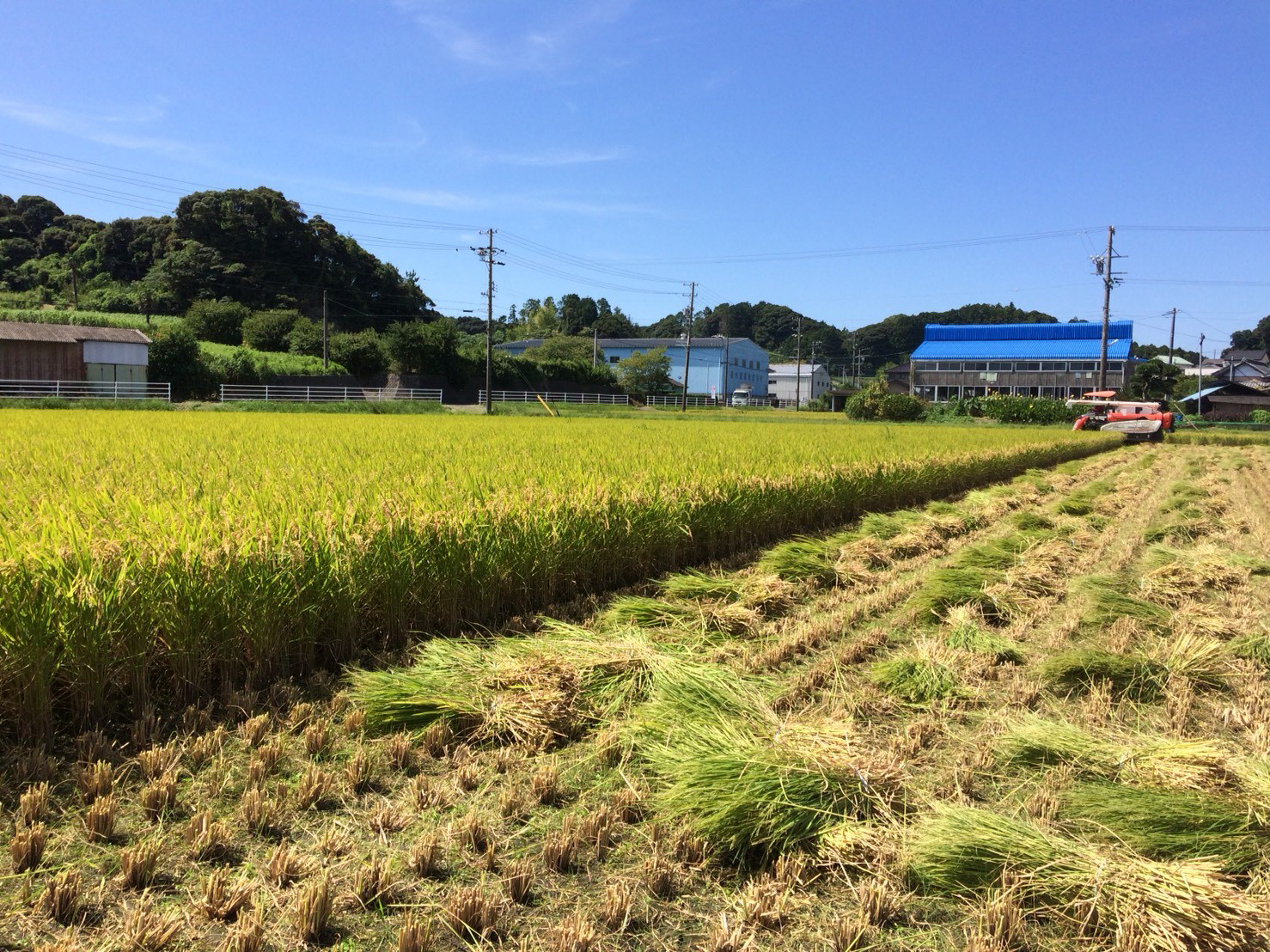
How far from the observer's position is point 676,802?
2.63 metres

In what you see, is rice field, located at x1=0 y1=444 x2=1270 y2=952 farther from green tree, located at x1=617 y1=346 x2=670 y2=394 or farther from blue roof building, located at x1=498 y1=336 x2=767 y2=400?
blue roof building, located at x1=498 y1=336 x2=767 y2=400

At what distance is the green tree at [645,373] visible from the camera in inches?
2484

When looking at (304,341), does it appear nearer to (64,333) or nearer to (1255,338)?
(64,333)

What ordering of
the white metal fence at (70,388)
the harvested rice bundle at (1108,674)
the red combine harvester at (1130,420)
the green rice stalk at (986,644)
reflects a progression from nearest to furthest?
the harvested rice bundle at (1108,674) → the green rice stalk at (986,644) → the red combine harvester at (1130,420) → the white metal fence at (70,388)

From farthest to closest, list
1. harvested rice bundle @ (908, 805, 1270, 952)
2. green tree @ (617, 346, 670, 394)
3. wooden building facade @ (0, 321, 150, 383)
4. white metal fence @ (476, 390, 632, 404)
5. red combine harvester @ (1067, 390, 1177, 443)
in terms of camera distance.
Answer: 1. green tree @ (617, 346, 670, 394)
2. white metal fence @ (476, 390, 632, 404)
3. wooden building facade @ (0, 321, 150, 383)
4. red combine harvester @ (1067, 390, 1177, 443)
5. harvested rice bundle @ (908, 805, 1270, 952)

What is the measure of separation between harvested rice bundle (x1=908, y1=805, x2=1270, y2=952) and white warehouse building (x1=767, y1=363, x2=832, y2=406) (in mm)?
93443

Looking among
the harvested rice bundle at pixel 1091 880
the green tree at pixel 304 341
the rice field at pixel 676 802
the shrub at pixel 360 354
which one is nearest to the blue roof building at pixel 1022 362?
the shrub at pixel 360 354

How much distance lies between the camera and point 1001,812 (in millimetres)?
2676

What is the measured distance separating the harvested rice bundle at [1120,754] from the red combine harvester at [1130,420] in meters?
29.8

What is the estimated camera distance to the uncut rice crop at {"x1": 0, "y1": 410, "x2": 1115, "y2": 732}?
3.09 m

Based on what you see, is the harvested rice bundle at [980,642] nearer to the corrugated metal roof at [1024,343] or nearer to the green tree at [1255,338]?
the corrugated metal roof at [1024,343]

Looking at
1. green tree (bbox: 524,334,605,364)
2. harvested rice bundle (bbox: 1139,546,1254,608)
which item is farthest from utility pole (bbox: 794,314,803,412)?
harvested rice bundle (bbox: 1139,546,1254,608)

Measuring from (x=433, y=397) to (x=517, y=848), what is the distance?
48.1m

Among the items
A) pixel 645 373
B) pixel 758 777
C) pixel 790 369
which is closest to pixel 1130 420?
pixel 758 777
